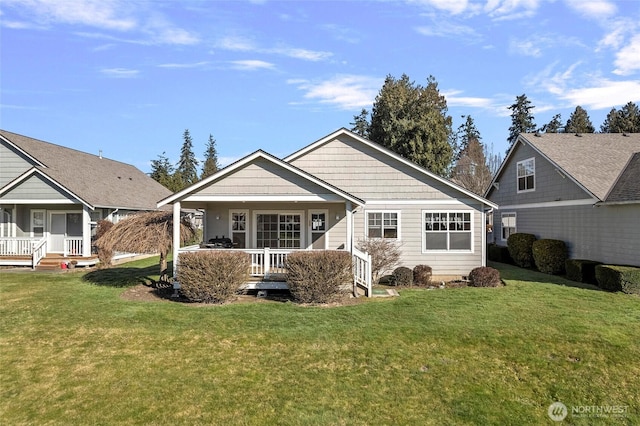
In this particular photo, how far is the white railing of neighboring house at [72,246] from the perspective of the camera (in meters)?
18.0

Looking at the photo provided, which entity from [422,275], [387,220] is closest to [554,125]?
[387,220]

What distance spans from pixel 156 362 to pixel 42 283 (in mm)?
9844

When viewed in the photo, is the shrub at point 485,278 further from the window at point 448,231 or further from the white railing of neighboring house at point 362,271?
the white railing of neighboring house at point 362,271

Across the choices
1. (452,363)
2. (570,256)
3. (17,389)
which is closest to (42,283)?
(17,389)

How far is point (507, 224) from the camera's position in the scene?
21.4 metres

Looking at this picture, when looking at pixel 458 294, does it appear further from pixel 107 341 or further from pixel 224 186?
pixel 107 341

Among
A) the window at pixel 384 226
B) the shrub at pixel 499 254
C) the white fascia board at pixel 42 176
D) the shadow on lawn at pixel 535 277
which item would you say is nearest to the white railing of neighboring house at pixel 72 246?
the white fascia board at pixel 42 176

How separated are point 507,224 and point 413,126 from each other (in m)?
16.3

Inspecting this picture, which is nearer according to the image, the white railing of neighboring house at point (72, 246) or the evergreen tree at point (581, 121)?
the white railing of neighboring house at point (72, 246)

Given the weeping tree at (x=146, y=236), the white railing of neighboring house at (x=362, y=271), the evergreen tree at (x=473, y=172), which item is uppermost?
the evergreen tree at (x=473, y=172)

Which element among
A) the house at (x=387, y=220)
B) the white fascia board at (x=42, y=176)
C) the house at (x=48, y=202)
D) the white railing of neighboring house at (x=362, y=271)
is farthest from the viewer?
the house at (x=48, y=202)

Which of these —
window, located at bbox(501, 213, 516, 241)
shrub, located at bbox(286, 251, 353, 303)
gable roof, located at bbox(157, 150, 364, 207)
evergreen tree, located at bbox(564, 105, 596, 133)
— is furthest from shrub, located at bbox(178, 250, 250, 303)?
evergreen tree, located at bbox(564, 105, 596, 133)

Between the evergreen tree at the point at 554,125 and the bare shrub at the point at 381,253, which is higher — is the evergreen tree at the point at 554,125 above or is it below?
above

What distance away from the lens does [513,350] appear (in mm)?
6898
